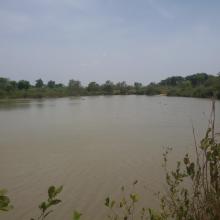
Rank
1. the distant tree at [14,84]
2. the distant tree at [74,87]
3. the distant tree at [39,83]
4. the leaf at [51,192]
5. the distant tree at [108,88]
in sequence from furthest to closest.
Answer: the distant tree at [108,88] < the distant tree at [39,83] < the distant tree at [74,87] < the distant tree at [14,84] < the leaf at [51,192]

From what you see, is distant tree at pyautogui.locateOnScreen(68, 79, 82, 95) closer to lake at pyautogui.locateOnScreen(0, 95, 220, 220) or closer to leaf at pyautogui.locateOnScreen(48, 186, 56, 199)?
lake at pyautogui.locateOnScreen(0, 95, 220, 220)

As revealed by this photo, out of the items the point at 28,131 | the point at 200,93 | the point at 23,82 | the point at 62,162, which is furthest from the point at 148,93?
the point at 62,162

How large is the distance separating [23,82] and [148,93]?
80.2ft

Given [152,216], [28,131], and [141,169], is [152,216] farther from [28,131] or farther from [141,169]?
[28,131]

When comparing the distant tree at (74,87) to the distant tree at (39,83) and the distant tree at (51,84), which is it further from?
the distant tree at (39,83)

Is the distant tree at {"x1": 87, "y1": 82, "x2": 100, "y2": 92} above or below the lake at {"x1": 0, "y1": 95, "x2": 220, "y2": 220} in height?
above

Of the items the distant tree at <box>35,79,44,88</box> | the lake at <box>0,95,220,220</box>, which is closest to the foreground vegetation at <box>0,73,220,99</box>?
the distant tree at <box>35,79,44,88</box>

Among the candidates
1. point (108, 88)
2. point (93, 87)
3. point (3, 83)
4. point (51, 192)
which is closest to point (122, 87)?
point (108, 88)

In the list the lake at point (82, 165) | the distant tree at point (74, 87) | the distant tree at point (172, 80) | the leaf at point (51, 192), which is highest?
the distant tree at point (172, 80)

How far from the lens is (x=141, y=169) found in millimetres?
4754

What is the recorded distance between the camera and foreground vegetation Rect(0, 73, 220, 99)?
41844 millimetres

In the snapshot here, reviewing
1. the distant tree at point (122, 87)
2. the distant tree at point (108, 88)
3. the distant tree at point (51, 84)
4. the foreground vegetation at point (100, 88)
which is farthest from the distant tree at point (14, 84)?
the distant tree at point (122, 87)

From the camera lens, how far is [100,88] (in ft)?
196

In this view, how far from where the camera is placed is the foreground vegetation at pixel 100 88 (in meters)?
41.8
